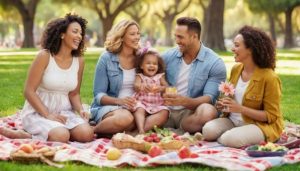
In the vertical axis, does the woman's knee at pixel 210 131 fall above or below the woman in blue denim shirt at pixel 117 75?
below

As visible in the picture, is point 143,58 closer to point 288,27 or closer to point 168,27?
point 288,27

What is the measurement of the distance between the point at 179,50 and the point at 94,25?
9321 cm

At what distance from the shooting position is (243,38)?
265 inches

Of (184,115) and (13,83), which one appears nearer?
(184,115)

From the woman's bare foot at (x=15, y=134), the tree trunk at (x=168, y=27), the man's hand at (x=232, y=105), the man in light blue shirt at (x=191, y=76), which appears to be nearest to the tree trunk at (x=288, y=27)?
the tree trunk at (x=168, y=27)

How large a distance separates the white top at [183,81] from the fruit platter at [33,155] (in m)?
2.17

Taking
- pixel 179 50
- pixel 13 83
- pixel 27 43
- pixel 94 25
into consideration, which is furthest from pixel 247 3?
pixel 94 25

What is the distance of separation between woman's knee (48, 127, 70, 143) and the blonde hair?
1.28 m

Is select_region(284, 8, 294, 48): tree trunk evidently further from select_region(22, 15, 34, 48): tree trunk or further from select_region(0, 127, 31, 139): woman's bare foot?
select_region(0, 127, 31, 139): woman's bare foot

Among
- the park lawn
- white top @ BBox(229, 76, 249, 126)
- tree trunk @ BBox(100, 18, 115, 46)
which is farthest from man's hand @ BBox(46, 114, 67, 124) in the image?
tree trunk @ BBox(100, 18, 115, 46)

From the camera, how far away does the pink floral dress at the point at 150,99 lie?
727cm

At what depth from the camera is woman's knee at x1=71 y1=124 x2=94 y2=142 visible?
263 inches

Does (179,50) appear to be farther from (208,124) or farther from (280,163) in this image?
(280,163)

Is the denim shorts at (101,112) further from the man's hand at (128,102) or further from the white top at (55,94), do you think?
the white top at (55,94)
